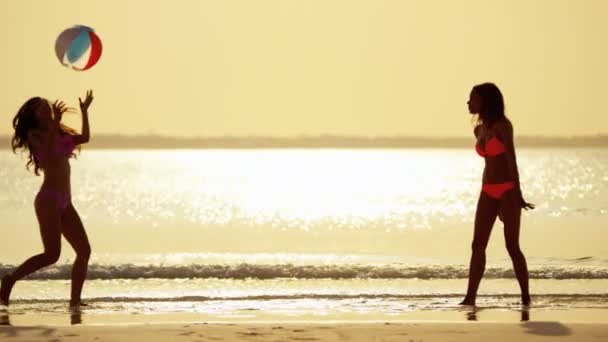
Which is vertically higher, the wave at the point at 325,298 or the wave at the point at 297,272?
the wave at the point at 297,272

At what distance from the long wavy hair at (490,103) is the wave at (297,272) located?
5.11 m

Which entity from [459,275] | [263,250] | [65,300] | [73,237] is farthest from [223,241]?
[73,237]

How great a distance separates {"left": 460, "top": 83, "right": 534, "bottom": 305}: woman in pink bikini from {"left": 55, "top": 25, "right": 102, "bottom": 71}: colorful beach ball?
3.57 m

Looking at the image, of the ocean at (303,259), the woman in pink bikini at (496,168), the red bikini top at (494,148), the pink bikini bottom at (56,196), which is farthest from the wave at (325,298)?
the red bikini top at (494,148)

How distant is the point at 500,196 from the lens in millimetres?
11328

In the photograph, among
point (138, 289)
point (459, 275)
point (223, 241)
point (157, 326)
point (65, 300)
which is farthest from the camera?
point (223, 241)

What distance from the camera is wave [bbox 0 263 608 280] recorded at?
16062mm

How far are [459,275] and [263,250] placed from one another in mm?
8869

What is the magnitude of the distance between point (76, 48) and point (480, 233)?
4.19 meters

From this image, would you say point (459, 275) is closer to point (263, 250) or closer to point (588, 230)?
point (263, 250)

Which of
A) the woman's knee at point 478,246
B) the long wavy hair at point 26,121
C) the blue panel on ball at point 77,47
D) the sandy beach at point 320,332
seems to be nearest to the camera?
the sandy beach at point 320,332

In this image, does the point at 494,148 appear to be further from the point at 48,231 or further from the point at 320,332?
the point at 48,231

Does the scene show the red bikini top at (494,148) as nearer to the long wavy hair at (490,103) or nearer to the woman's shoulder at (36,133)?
the long wavy hair at (490,103)

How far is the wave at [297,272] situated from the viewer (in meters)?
16.1
